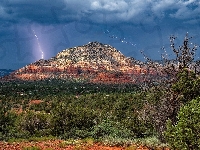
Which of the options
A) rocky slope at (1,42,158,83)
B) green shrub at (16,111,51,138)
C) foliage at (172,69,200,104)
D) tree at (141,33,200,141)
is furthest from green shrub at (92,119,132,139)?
rocky slope at (1,42,158,83)

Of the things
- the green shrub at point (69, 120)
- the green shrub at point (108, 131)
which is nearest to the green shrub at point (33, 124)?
the green shrub at point (69, 120)

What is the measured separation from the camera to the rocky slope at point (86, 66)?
511 feet

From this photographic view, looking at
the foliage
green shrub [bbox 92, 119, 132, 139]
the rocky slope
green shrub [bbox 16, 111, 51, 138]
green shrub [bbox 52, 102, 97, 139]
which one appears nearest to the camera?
the foliage

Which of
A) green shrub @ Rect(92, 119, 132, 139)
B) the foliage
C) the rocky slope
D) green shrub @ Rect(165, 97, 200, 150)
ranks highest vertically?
the rocky slope

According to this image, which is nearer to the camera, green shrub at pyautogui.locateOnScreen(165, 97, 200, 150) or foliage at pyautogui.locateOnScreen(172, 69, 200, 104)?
green shrub at pyautogui.locateOnScreen(165, 97, 200, 150)

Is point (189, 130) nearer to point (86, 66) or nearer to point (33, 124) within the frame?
point (33, 124)

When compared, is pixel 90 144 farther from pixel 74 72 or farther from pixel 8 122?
pixel 74 72

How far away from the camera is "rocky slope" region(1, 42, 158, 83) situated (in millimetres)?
155700

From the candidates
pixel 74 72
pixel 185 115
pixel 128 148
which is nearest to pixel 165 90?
pixel 128 148

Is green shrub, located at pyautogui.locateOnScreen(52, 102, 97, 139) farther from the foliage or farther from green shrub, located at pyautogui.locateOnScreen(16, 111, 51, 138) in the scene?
the foliage

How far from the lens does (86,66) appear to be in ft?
540

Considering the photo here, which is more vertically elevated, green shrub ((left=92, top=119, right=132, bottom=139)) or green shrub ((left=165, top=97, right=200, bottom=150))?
green shrub ((left=165, top=97, right=200, bottom=150))

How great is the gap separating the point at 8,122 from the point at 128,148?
73.8ft

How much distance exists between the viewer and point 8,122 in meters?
34.9
